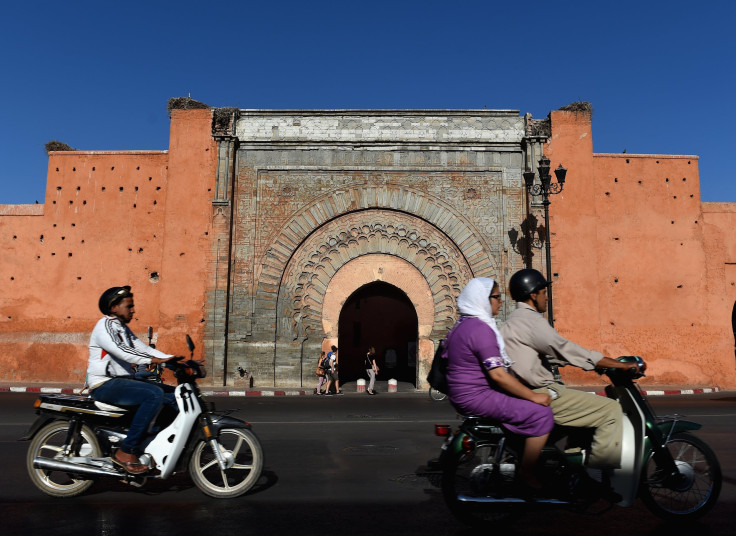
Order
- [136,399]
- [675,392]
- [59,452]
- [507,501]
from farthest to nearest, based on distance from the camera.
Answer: [675,392]
[59,452]
[136,399]
[507,501]

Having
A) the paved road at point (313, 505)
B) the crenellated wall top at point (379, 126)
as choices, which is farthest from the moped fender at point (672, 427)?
the crenellated wall top at point (379, 126)

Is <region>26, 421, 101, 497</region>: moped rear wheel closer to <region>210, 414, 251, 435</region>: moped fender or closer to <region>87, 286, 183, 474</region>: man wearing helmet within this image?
<region>87, 286, 183, 474</region>: man wearing helmet

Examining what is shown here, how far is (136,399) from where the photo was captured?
167 inches

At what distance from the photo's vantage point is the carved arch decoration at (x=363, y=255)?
1673 cm

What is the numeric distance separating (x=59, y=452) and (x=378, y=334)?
901 inches

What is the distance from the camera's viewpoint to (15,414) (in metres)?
9.66

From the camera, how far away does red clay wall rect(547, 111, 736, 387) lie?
16641 mm

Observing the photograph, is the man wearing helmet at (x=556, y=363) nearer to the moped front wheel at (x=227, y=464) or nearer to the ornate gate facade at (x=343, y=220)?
the moped front wheel at (x=227, y=464)

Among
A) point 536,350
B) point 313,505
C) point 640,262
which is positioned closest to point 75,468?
point 313,505

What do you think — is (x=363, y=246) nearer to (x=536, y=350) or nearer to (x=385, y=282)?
(x=385, y=282)

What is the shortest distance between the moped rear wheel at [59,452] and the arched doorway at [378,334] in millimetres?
21490

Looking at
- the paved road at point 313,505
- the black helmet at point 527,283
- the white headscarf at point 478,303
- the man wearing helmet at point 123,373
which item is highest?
the black helmet at point 527,283

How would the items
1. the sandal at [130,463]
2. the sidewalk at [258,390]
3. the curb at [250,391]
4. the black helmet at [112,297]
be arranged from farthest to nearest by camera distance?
the sidewalk at [258,390] → the curb at [250,391] → the black helmet at [112,297] → the sandal at [130,463]

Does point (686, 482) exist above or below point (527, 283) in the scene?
below
